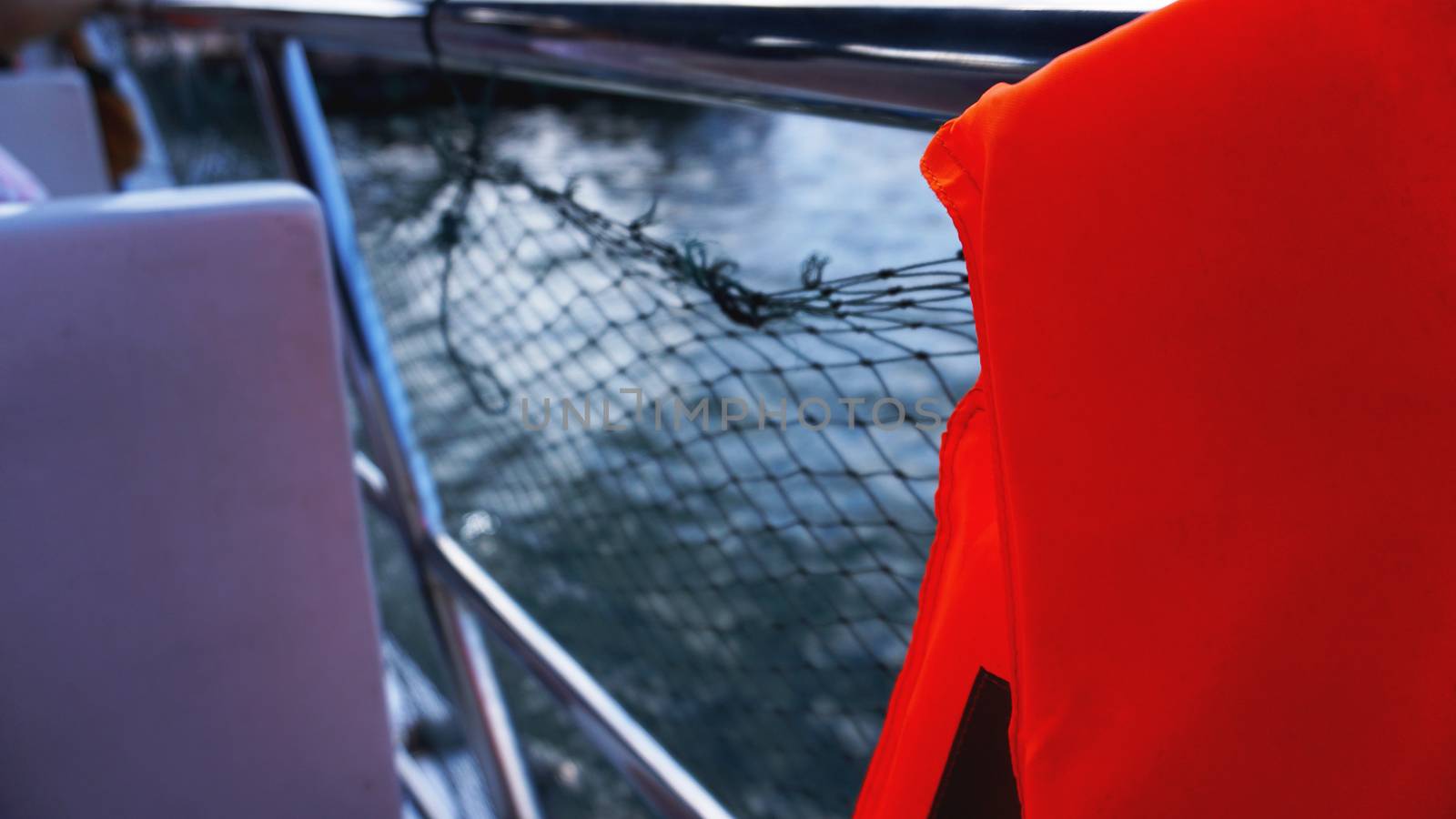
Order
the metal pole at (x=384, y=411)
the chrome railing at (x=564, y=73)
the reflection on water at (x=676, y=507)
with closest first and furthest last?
the chrome railing at (x=564, y=73) < the metal pole at (x=384, y=411) < the reflection on water at (x=676, y=507)

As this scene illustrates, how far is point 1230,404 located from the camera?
260 mm

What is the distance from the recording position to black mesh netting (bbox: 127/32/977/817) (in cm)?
66

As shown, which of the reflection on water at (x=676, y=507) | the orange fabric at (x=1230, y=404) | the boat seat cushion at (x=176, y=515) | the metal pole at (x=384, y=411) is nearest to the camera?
the orange fabric at (x=1230, y=404)

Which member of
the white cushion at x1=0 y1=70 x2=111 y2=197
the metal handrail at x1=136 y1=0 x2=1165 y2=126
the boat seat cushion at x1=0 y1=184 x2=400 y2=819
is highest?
the white cushion at x1=0 y1=70 x2=111 y2=197

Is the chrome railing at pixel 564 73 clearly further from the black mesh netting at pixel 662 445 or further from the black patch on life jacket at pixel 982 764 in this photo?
the black patch on life jacket at pixel 982 764

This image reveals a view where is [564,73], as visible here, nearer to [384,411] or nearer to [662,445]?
[384,411]

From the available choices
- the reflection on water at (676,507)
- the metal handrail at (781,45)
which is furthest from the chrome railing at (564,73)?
the reflection on water at (676,507)

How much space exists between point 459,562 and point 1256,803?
0.82m

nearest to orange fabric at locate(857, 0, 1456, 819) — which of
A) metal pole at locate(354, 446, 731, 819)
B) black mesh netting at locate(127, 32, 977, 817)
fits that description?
black mesh netting at locate(127, 32, 977, 817)

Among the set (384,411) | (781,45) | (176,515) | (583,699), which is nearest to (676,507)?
(384,411)

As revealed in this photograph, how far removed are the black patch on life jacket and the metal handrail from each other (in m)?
0.20

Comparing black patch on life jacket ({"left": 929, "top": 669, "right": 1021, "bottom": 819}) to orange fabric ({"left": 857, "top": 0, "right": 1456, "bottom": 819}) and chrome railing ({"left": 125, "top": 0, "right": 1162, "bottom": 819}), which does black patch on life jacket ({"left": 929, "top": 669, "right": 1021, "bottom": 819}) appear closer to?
orange fabric ({"left": 857, "top": 0, "right": 1456, "bottom": 819})

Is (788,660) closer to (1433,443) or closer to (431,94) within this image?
(431,94)

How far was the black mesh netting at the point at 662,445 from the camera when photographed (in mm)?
656
